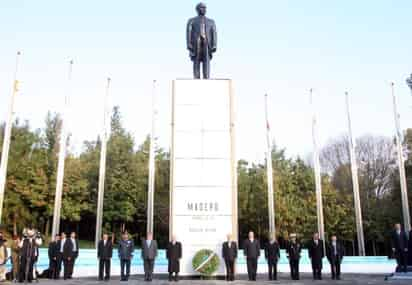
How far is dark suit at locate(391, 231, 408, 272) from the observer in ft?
45.6

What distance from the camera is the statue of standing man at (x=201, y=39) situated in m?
15.4

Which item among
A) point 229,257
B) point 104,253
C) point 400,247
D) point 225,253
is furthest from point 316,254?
point 104,253

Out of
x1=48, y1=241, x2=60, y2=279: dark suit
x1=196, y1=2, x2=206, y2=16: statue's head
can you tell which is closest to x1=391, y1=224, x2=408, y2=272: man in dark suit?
x1=196, y1=2, x2=206, y2=16: statue's head

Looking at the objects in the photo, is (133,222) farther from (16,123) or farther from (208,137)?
(208,137)

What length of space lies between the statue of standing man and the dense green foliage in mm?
18288

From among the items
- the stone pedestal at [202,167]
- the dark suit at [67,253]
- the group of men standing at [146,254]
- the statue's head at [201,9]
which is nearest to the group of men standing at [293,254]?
the stone pedestal at [202,167]

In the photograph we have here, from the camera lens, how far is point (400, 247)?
14.0 meters

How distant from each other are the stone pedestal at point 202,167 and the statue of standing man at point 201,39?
2.66 feet

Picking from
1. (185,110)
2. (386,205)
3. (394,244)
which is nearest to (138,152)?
(386,205)

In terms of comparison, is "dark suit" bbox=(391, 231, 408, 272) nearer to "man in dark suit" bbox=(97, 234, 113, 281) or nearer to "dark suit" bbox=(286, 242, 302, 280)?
"dark suit" bbox=(286, 242, 302, 280)

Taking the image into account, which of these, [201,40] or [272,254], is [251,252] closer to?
[272,254]

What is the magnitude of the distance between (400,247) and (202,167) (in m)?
6.66

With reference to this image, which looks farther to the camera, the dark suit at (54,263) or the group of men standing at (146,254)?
the dark suit at (54,263)

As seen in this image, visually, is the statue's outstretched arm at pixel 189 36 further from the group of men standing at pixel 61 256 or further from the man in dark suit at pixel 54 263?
the man in dark suit at pixel 54 263
